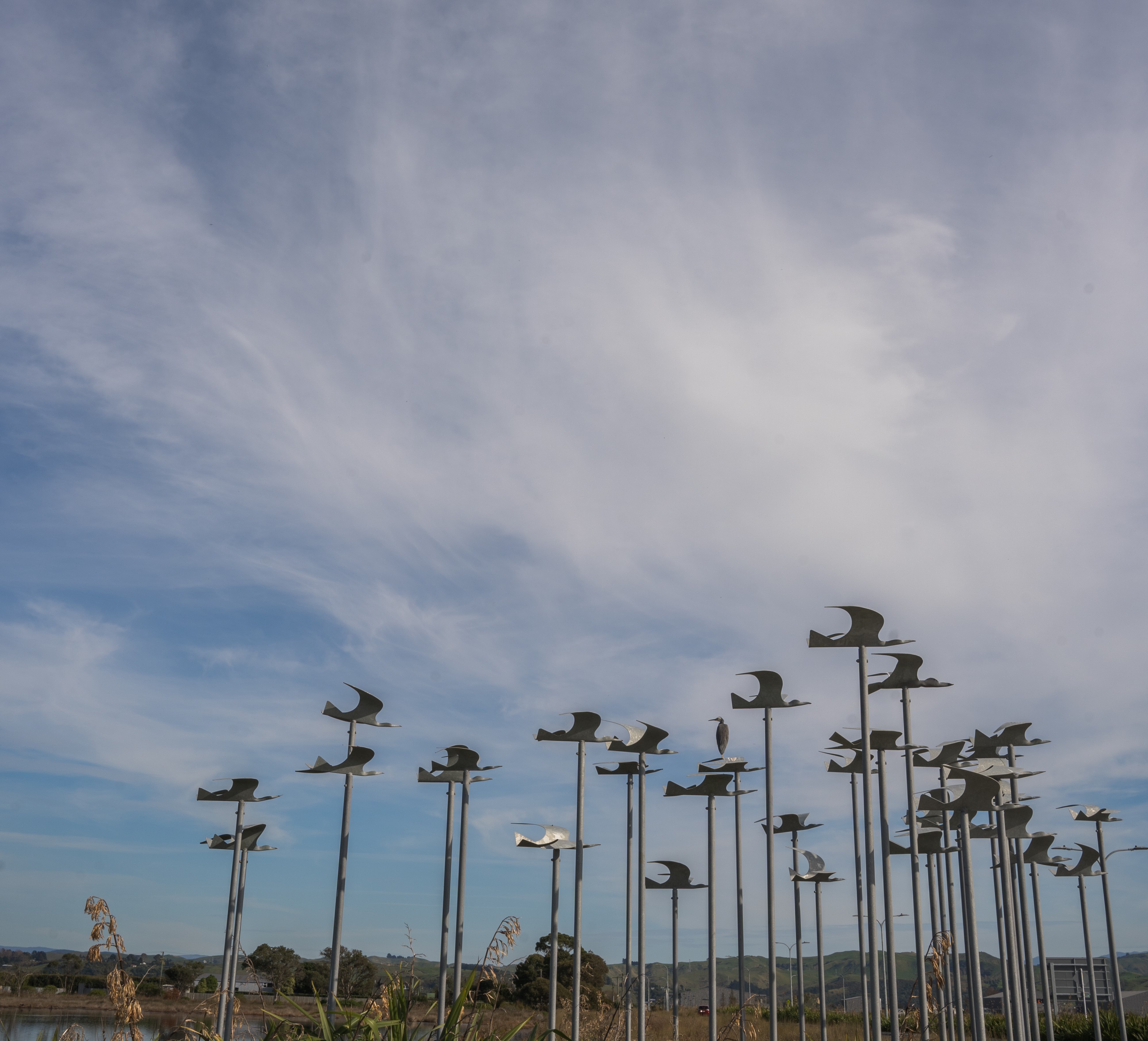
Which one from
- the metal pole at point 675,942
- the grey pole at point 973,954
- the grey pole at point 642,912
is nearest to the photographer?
the grey pole at point 973,954

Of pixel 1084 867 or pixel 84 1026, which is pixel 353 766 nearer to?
pixel 84 1026

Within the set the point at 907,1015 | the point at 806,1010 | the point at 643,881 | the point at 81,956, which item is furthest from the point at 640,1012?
the point at 806,1010

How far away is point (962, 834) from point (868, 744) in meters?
2.78

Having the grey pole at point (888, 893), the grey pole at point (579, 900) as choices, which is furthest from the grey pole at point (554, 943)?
the grey pole at point (888, 893)

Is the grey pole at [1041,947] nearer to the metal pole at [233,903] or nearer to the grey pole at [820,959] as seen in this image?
the grey pole at [820,959]

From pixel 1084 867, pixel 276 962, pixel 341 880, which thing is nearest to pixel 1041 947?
pixel 1084 867

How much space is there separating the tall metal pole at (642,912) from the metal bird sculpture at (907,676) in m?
3.86

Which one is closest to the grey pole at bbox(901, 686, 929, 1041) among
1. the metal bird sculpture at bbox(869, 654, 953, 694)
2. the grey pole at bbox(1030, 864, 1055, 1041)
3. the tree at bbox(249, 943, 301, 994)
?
the metal bird sculpture at bbox(869, 654, 953, 694)

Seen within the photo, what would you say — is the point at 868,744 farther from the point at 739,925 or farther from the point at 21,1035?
the point at 21,1035

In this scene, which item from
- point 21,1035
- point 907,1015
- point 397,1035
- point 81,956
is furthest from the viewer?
point 21,1035

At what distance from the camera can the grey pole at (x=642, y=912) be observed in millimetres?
12805

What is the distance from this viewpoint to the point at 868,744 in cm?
980

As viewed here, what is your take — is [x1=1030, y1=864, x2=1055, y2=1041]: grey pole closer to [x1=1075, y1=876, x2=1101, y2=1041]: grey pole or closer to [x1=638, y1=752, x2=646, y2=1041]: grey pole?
[x1=1075, y1=876, x2=1101, y2=1041]: grey pole

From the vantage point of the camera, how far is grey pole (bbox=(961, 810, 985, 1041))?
411 inches
